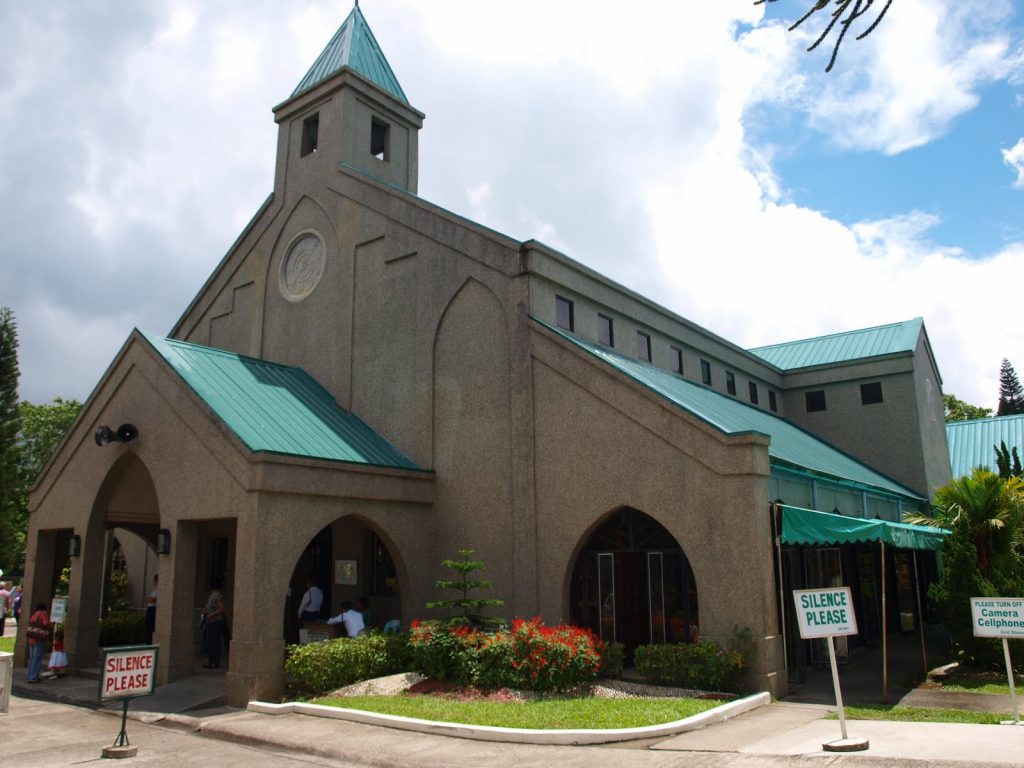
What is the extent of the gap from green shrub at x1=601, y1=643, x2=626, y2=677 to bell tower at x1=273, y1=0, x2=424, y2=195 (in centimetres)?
1610

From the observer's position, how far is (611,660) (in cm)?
1625

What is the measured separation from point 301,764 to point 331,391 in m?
13.4

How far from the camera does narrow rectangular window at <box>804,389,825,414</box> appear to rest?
33.2 metres

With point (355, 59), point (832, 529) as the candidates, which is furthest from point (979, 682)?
point (355, 59)

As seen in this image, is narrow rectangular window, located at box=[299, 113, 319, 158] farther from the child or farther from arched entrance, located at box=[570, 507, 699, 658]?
the child

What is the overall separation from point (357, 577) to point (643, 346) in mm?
10597

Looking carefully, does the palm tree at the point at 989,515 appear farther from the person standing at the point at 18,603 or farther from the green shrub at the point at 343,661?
the person standing at the point at 18,603

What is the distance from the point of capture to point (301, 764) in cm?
1146

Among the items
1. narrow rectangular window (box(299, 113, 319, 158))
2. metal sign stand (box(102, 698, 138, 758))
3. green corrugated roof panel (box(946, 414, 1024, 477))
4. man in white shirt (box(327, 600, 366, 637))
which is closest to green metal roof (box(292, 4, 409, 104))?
narrow rectangular window (box(299, 113, 319, 158))

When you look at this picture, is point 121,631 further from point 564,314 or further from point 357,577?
point 564,314

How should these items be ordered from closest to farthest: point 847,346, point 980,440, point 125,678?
point 125,678 → point 847,346 → point 980,440

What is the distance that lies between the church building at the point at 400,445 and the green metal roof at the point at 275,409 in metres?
0.10

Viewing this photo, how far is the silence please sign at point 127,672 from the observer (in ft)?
40.6

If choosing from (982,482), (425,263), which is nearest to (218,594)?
(425,263)
